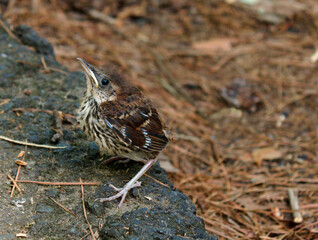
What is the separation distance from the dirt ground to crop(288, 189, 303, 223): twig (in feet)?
0.04

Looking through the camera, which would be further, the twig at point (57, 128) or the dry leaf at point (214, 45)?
the dry leaf at point (214, 45)

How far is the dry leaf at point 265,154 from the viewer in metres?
5.05

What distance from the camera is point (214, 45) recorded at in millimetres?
7258

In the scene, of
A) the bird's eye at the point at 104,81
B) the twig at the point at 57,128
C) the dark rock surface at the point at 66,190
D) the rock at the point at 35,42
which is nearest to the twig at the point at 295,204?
the dark rock surface at the point at 66,190

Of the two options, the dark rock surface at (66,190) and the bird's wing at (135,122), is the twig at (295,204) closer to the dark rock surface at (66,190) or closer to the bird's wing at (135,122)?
the dark rock surface at (66,190)

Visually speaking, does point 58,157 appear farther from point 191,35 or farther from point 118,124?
point 191,35

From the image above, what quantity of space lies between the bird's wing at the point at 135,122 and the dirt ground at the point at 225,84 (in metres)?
1.03

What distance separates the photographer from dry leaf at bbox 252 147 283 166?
5.05 meters

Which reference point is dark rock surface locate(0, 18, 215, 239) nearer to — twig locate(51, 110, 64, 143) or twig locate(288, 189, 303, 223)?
twig locate(51, 110, 64, 143)

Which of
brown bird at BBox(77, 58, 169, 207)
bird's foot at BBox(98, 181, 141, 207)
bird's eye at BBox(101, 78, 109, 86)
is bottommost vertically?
bird's foot at BBox(98, 181, 141, 207)

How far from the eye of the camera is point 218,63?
688cm

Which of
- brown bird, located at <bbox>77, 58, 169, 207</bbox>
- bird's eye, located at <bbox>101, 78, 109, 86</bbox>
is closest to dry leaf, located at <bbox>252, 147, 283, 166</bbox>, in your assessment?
brown bird, located at <bbox>77, 58, 169, 207</bbox>

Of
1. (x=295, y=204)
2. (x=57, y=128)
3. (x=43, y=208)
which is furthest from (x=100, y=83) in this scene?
(x=295, y=204)

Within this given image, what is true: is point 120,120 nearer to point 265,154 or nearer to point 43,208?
point 43,208
